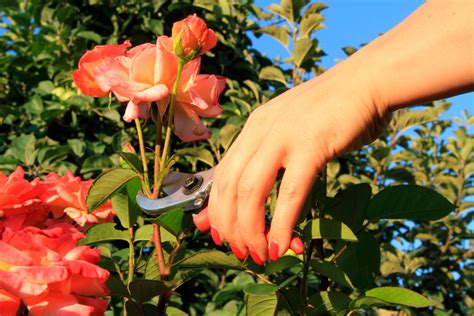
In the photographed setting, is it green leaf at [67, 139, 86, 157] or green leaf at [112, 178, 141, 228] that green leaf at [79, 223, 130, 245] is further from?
green leaf at [67, 139, 86, 157]

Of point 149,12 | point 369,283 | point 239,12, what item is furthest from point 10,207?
point 239,12

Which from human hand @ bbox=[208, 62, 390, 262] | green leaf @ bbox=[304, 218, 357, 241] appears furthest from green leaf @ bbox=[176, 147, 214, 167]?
human hand @ bbox=[208, 62, 390, 262]

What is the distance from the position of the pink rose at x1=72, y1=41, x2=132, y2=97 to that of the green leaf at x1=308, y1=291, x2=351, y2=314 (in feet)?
1.77

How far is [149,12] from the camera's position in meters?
2.77

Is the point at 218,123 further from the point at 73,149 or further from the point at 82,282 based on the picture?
→ the point at 82,282

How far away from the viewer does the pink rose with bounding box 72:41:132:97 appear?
115 cm

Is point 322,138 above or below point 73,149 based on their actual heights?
above

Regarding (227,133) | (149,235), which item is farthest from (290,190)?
(227,133)

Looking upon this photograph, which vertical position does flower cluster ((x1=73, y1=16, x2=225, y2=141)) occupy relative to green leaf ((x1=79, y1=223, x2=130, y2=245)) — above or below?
above

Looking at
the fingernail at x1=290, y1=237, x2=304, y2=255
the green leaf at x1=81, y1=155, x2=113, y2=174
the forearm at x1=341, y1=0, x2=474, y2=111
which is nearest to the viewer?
the forearm at x1=341, y1=0, x2=474, y2=111

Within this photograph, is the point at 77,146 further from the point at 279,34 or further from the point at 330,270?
the point at 330,270

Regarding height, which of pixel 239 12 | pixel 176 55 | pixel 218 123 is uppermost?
pixel 176 55

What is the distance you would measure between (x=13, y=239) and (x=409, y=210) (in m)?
0.62

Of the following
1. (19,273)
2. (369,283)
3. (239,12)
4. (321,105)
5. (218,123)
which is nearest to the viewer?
→ (321,105)
